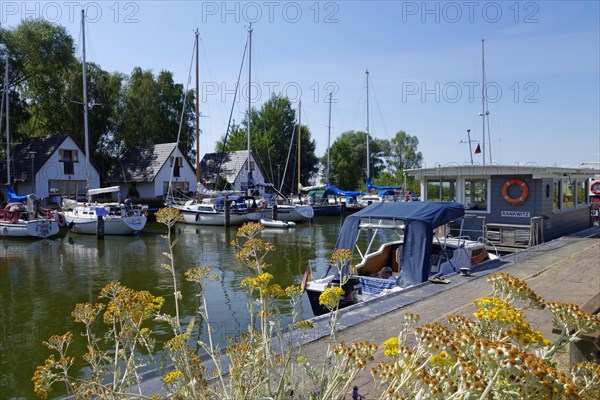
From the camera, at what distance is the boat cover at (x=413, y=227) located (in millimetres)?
9953

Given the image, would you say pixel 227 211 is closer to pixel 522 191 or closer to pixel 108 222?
pixel 108 222

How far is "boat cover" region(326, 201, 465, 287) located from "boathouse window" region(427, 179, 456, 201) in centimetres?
711

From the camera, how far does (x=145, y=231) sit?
30.5 meters

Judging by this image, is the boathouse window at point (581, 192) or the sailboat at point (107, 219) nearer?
the boathouse window at point (581, 192)

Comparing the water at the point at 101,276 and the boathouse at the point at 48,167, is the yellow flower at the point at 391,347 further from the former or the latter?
the boathouse at the point at 48,167

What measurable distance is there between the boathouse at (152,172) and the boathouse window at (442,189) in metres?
29.2

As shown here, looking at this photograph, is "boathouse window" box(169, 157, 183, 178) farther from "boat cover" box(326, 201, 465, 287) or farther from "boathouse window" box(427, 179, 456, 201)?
"boat cover" box(326, 201, 465, 287)

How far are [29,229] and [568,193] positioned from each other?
26444 mm

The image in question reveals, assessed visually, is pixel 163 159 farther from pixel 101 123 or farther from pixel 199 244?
pixel 199 244

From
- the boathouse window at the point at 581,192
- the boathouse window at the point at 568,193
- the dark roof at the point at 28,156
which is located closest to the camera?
the boathouse window at the point at 568,193

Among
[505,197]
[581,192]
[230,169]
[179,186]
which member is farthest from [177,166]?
[505,197]

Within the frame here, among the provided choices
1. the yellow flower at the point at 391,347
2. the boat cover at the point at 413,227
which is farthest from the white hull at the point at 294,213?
the yellow flower at the point at 391,347

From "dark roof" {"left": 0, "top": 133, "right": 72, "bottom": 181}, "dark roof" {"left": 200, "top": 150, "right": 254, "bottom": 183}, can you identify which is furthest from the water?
"dark roof" {"left": 200, "top": 150, "right": 254, "bottom": 183}

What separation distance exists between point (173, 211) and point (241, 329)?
297 inches
